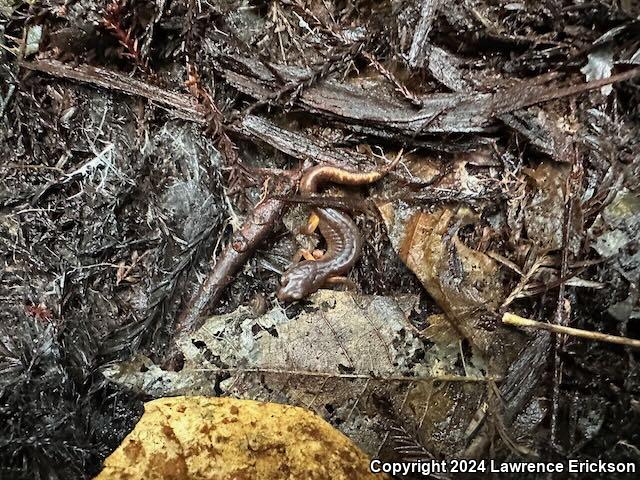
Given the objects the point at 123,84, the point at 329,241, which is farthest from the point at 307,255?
the point at 123,84

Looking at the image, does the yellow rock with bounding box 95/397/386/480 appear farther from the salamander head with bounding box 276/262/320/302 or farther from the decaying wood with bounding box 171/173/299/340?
the salamander head with bounding box 276/262/320/302

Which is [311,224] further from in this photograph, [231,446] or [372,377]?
[231,446]

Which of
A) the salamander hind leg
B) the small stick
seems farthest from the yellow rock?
the small stick

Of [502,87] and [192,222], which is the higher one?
[502,87]

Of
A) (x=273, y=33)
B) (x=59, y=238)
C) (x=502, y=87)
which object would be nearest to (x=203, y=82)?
(x=273, y=33)

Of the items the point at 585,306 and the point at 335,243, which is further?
the point at 335,243

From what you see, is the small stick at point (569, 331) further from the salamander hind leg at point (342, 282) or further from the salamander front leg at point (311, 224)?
the salamander front leg at point (311, 224)

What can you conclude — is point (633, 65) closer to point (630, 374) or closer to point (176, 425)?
point (630, 374)
